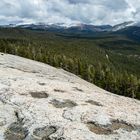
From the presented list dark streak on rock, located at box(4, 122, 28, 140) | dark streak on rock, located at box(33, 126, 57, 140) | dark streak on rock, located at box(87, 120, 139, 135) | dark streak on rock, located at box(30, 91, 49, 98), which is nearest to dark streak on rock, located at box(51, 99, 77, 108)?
dark streak on rock, located at box(30, 91, 49, 98)

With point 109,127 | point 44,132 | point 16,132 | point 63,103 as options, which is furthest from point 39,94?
point 109,127

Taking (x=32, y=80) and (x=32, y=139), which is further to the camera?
(x=32, y=80)

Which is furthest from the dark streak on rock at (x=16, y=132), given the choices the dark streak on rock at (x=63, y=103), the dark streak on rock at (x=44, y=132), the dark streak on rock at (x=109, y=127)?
the dark streak on rock at (x=109, y=127)

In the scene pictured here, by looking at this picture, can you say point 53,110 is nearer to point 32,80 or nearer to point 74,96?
point 74,96

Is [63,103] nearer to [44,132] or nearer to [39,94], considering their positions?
[39,94]

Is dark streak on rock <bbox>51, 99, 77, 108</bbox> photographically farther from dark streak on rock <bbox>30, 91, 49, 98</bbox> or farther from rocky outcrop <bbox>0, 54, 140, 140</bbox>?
dark streak on rock <bbox>30, 91, 49, 98</bbox>

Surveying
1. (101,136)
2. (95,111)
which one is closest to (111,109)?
(95,111)

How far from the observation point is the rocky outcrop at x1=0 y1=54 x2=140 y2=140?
18.8m

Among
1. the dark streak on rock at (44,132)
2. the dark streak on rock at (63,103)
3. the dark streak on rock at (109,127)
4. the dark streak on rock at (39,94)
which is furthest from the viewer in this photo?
the dark streak on rock at (39,94)

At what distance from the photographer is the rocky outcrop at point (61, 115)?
1883 centimetres

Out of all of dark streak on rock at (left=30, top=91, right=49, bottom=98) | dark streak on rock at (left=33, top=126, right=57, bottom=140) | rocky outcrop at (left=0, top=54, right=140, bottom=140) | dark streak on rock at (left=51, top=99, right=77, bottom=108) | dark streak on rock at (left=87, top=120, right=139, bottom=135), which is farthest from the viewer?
dark streak on rock at (left=30, top=91, right=49, bottom=98)

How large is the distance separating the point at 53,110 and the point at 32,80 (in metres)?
8.35

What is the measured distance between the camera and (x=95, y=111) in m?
22.0

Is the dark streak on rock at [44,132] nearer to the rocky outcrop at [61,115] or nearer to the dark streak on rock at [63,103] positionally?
the rocky outcrop at [61,115]
